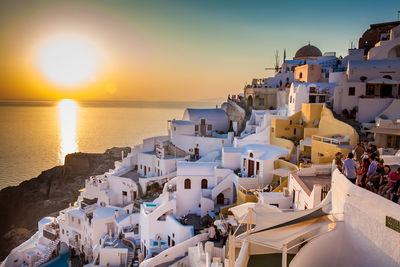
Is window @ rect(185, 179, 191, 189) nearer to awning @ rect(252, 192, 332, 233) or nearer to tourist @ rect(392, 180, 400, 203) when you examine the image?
awning @ rect(252, 192, 332, 233)

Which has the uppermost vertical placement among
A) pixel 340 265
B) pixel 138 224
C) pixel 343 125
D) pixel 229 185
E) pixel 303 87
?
pixel 303 87

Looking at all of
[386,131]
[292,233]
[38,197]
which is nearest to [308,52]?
[386,131]

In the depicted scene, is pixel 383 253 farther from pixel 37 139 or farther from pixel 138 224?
pixel 37 139

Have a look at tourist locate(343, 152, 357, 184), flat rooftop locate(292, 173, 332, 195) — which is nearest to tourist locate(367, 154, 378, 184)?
tourist locate(343, 152, 357, 184)

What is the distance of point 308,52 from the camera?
4766 cm

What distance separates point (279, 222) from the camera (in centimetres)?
883

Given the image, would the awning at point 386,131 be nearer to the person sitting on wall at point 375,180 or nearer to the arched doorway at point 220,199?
the person sitting on wall at point 375,180

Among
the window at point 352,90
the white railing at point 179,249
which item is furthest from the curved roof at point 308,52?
the white railing at point 179,249

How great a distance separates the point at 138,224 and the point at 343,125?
18.6 meters

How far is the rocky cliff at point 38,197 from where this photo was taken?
3903 cm

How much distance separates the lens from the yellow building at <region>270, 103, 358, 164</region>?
774 inches

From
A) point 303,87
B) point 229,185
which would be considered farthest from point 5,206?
point 303,87

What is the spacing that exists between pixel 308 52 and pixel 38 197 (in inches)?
1908

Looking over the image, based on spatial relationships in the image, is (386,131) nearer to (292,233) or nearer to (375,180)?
(375,180)
